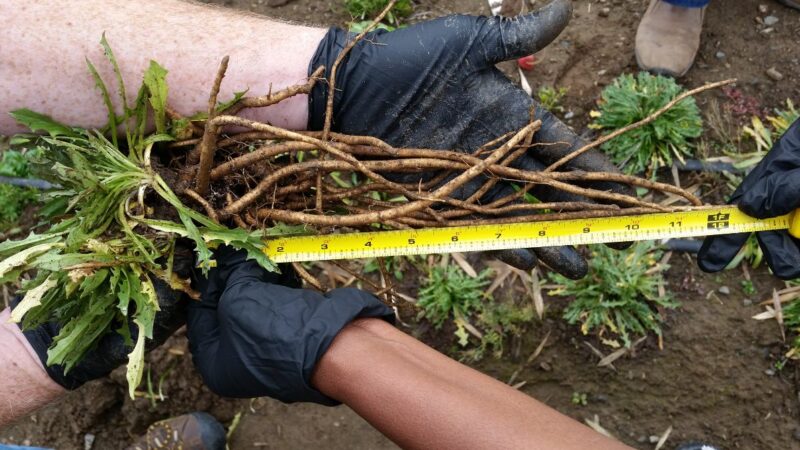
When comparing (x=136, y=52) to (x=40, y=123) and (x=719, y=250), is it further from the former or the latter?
(x=719, y=250)

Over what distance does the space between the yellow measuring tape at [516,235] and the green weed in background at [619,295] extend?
74cm

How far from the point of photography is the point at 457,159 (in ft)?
7.14

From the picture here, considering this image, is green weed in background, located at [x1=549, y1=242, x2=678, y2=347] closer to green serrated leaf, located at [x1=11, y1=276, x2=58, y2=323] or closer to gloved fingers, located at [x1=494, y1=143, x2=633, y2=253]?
gloved fingers, located at [x1=494, y1=143, x2=633, y2=253]

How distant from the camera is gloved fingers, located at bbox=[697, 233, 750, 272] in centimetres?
208

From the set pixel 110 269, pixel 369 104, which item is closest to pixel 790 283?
pixel 369 104

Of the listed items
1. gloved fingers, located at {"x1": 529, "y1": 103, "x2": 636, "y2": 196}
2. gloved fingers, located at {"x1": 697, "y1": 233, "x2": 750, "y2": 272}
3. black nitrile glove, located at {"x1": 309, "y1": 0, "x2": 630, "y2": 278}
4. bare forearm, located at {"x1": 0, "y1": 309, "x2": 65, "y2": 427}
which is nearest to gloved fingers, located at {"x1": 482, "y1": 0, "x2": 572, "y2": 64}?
black nitrile glove, located at {"x1": 309, "y1": 0, "x2": 630, "y2": 278}

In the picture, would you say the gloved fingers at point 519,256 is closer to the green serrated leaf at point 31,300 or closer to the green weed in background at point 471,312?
the green weed in background at point 471,312

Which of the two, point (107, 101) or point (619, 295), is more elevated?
point (107, 101)

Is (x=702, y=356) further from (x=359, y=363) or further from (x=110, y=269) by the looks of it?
(x=110, y=269)

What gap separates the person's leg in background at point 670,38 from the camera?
3.05 metres

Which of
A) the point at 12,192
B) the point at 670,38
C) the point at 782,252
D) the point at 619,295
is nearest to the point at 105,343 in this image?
the point at 12,192

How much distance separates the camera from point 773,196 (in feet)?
6.05

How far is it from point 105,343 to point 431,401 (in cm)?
125

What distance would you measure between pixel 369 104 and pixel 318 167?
0.35 metres
